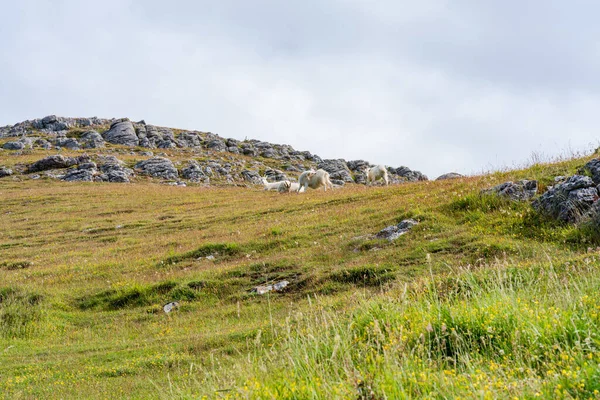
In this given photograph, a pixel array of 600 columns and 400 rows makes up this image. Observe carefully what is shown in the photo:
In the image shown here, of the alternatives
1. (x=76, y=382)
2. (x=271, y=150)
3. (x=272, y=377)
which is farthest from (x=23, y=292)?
(x=271, y=150)

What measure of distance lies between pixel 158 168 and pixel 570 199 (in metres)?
76.8

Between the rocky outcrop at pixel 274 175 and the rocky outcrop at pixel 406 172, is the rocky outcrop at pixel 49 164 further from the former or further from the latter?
the rocky outcrop at pixel 406 172

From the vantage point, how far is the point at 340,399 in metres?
4.25

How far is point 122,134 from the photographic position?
133m

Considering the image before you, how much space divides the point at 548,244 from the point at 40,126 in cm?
16392

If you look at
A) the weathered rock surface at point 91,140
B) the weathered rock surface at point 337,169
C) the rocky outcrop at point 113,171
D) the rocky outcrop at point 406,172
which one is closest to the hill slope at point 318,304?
the rocky outcrop at point 113,171

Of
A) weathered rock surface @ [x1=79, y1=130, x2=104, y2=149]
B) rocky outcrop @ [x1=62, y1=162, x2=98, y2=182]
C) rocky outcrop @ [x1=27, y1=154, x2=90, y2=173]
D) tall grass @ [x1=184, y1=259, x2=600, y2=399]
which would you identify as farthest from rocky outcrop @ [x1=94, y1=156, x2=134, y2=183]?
tall grass @ [x1=184, y1=259, x2=600, y2=399]

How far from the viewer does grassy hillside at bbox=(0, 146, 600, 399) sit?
16.4 ft

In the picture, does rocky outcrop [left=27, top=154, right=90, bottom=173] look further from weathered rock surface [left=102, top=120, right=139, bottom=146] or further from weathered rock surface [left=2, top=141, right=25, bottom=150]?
weathered rock surface [left=102, top=120, right=139, bottom=146]

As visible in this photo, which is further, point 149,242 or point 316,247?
point 149,242

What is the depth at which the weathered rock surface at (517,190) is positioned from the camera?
65.2 feet

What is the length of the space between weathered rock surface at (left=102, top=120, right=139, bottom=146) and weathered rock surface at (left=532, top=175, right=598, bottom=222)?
124560mm

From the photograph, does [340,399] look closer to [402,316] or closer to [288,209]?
[402,316]

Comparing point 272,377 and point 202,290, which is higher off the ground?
point 272,377
